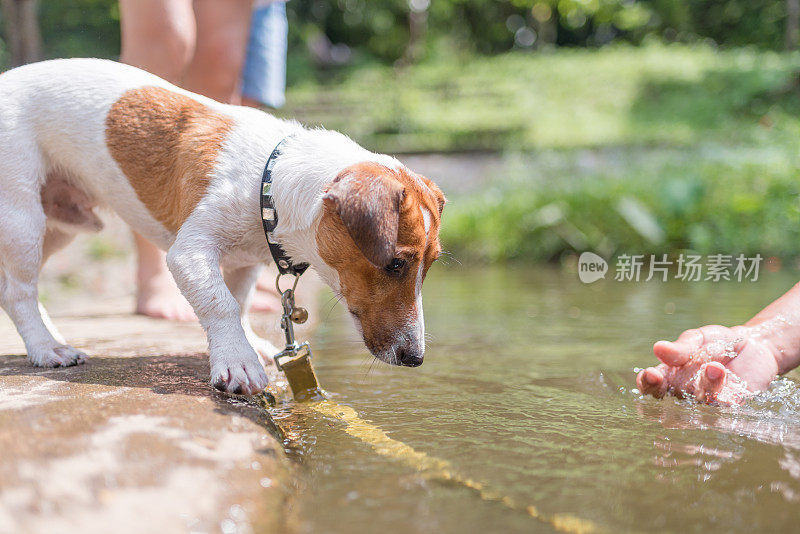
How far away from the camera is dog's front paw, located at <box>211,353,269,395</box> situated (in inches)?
84.6

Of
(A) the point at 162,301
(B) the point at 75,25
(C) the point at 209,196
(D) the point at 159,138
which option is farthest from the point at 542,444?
(B) the point at 75,25

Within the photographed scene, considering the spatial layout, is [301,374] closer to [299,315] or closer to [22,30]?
[299,315]

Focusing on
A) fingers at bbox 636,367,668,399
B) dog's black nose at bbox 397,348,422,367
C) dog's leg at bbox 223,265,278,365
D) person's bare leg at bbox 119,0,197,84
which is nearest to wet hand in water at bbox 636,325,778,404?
fingers at bbox 636,367,668,399

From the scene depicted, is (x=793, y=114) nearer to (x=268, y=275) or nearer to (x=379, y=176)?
(x=268, y=275)

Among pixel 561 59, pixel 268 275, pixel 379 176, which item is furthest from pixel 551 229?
Answer: pixel 561 59

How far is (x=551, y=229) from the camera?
8430 mm

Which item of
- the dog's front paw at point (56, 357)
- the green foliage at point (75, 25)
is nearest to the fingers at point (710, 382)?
the dog's front paw at point (56, 357)

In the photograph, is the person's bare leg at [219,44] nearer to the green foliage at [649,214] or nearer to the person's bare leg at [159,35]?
the person's bare leg at [159,35]

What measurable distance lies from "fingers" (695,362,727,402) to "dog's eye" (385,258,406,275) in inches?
38.2

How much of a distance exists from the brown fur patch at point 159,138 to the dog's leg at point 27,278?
1.13ft

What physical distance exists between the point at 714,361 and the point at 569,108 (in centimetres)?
1727

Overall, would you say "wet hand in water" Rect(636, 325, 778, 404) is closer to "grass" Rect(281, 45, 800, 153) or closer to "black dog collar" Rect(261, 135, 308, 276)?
"black dog collar" Rect(261, 135, 308, 276)

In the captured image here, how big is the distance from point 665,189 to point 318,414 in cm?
712

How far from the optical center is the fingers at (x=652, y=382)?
2.39 meters
